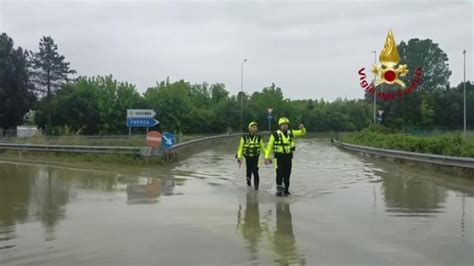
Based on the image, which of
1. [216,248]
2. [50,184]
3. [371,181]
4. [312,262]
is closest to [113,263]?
[216,248]

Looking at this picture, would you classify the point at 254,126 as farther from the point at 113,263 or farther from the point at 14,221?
the point at 113,263

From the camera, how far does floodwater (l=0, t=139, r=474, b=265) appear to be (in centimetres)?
663

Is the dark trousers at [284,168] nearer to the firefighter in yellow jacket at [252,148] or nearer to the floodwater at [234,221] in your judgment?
the floodwater at [234,221]

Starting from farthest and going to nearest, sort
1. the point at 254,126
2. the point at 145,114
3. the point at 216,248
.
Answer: the point at 145,114, the point at 254,126, the point at 216,248

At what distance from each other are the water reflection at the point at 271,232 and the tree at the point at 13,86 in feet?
182

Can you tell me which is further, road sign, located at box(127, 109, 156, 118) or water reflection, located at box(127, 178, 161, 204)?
road sign, located at box(127, 109, 156, 118)

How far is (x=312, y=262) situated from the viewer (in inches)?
248

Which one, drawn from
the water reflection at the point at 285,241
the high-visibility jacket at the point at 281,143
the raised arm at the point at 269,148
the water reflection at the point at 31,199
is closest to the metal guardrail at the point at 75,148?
the water reflection at the point at 31,199

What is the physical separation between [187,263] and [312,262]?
1.47m

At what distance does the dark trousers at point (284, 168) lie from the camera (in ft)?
39.7

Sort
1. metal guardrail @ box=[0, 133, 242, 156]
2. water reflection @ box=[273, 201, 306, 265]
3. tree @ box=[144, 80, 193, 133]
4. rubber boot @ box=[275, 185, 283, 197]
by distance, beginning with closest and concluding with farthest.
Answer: water reflection @ box=[273, 201, 306, 265]
rubber boot @ box=[275, 185, 283, 197]
metal guardrail @ box=[0, 133, 242, 156]
tree @ box=[144, 80, 193, 133]

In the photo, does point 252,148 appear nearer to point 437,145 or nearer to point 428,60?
point 437,145

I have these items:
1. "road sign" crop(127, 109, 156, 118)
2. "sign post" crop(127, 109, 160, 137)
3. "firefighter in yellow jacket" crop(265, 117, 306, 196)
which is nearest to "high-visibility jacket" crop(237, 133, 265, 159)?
"firefighter in yellow jacket" crop(265, 117, 306, 196)

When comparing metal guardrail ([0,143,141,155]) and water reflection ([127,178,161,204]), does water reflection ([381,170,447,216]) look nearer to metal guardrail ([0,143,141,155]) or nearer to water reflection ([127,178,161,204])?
water reflection ([127,178,161,204])
